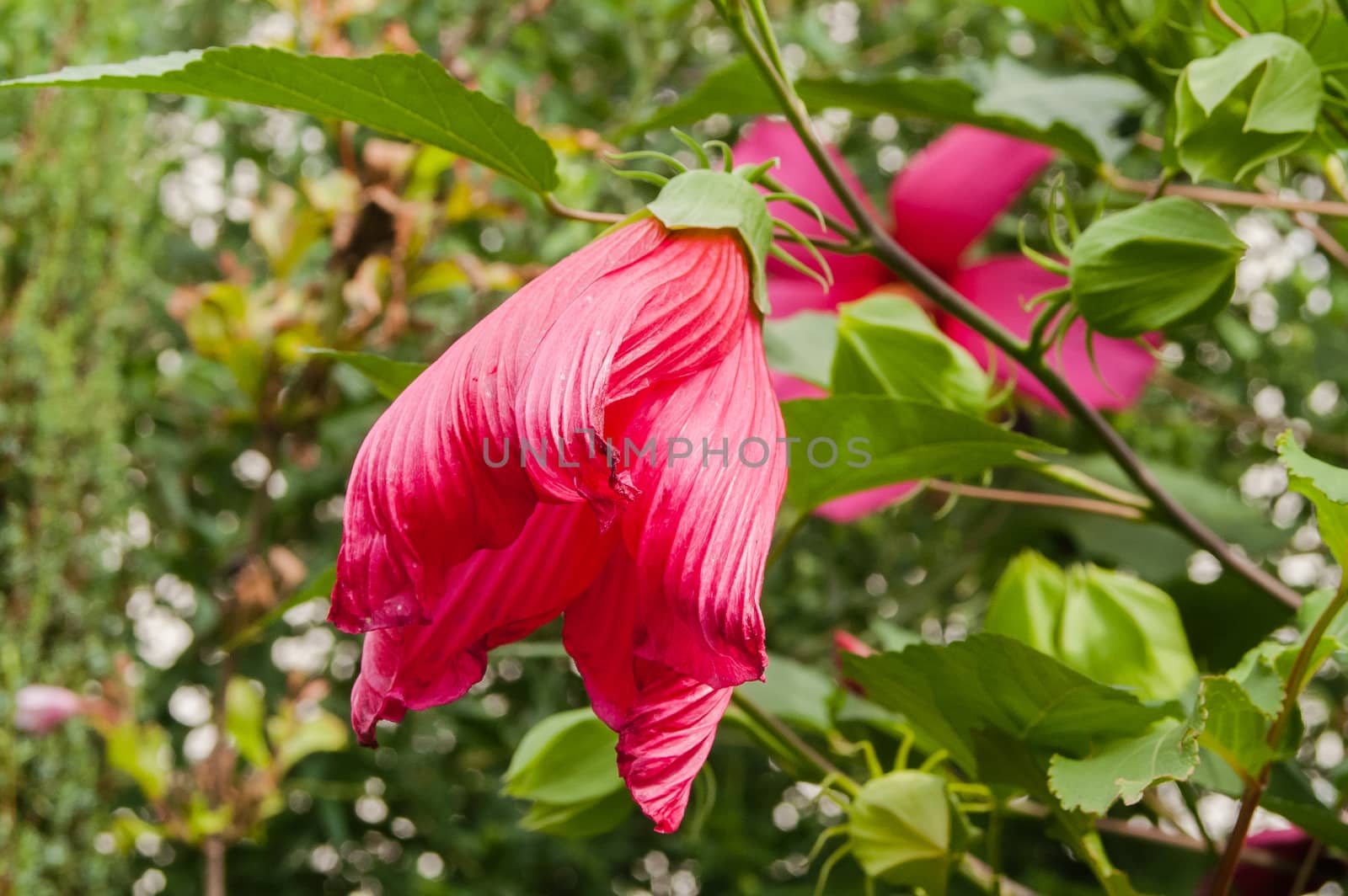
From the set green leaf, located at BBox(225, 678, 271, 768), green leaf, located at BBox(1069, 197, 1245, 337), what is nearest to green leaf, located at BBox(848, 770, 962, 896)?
green leaf, located at BBox(1069, 197, 1245, 337)

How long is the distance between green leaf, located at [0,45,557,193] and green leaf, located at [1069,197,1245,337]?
0.14 metres

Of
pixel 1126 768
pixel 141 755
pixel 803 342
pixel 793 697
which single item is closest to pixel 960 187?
pixel 803 342

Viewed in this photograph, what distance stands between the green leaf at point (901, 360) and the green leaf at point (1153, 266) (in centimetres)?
6

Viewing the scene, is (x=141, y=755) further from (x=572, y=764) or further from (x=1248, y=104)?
(x=1248, y=104)

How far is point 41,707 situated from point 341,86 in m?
0.56

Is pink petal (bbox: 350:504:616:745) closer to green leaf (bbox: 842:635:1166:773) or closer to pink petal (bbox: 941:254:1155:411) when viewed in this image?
green leaf (bbox: 842:635:1166:773)

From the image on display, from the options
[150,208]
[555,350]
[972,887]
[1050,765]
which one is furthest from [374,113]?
[150,208]

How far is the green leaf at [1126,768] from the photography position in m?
0.25

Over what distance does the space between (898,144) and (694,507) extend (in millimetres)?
847

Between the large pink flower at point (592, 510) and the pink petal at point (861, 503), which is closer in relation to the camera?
the large pink flower at point (592, 510)

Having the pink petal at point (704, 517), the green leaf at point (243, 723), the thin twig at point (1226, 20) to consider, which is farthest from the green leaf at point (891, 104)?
the green leaf at point (243, 723)

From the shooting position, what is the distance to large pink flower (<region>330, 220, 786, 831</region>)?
Result: 0.23m

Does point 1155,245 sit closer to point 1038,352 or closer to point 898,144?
point 1038,352

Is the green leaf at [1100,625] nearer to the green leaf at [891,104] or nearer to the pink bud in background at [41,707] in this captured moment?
the green leaf at [891,104]
